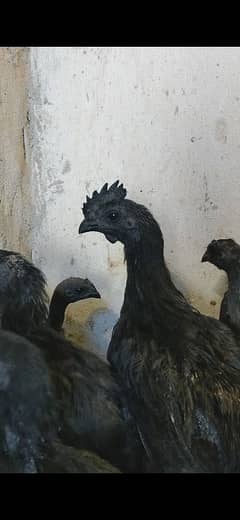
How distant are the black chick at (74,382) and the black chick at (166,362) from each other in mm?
37

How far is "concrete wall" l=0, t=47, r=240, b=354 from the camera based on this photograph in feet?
6.57

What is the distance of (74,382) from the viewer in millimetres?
1460

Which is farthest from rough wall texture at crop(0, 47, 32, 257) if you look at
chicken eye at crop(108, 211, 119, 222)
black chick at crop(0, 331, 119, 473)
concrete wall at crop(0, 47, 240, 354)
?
black chick at crop(0, 331, 119, 473)

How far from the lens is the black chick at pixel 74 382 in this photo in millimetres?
1387

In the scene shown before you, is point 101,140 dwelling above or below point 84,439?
above

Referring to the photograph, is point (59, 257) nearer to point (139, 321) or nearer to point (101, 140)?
point (101, 140)

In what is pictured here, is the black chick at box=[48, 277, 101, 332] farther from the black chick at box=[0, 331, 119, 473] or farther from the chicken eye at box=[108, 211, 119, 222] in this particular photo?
the black chick at box=[0, 331, 119, 473]

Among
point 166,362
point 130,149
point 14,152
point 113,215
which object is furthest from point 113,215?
point 14,152

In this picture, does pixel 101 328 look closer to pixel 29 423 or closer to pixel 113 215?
pixel 113 215

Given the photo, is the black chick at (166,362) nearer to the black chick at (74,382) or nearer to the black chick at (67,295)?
the black chick at (74,382)

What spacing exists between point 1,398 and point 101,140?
1.12 m

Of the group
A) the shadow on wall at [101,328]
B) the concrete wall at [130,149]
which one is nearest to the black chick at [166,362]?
the concrete wall at [130,149]
